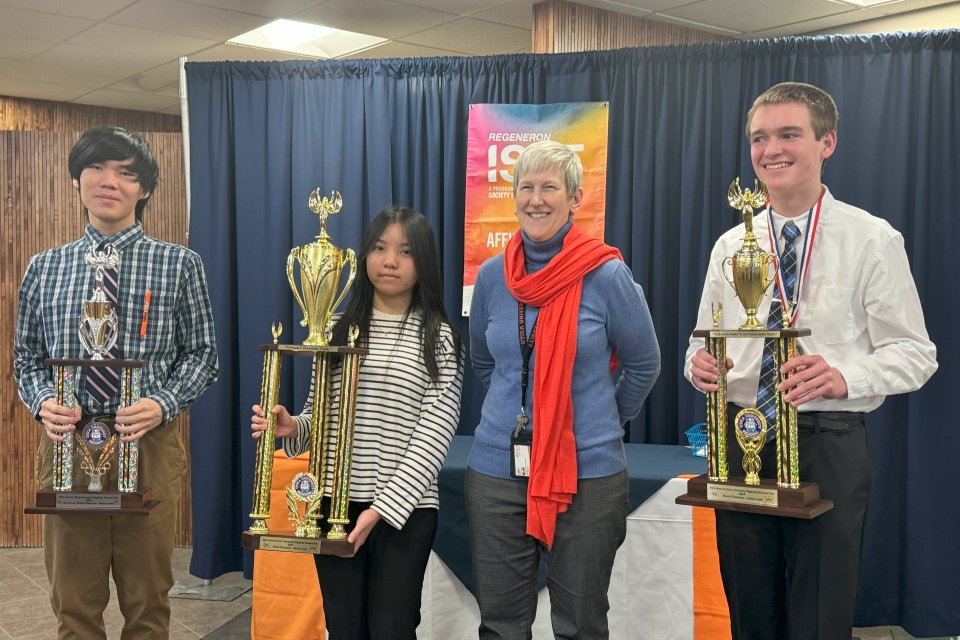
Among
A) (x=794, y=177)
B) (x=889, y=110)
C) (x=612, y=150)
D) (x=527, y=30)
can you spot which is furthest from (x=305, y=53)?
(x=794, y=177)

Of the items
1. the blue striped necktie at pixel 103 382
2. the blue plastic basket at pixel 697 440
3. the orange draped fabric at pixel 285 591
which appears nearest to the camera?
the blue striped necktie at pixel 103 382

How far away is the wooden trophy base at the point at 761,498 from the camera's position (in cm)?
207

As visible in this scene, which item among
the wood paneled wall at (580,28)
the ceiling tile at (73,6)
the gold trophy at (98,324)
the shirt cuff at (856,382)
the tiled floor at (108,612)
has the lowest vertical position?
the tiled floor at (108,612)

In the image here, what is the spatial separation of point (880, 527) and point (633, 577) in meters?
1.17

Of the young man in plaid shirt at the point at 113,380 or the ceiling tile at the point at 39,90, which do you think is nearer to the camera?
the young man in plaid shirt at the point at 113,380

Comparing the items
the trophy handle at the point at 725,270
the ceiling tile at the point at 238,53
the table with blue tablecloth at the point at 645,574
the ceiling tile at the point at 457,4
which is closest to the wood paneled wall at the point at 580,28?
the ceiling tile at the point at 457,4

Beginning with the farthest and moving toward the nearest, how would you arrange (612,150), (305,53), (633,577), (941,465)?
(305,53)
(612,150)
(941,465)
(633,577)

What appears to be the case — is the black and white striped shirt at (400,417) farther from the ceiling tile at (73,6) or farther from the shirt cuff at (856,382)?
the ceiling tile at (73,6)

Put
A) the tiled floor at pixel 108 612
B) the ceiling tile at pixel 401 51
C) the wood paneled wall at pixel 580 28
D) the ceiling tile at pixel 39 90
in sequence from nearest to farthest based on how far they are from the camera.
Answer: the tiled floor at pixel 108 612
the wood paneled wall at pixel 580 28
the ceiling tile at pixel 401 51
the ceiling tile at pixel 39 90

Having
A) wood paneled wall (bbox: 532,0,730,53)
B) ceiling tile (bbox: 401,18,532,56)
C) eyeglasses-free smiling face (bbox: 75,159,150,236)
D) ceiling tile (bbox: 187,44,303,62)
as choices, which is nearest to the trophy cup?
eyeglasses-free smiling face (bbox: 75,159,150,236)

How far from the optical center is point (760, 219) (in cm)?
238

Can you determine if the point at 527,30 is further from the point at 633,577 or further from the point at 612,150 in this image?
the point at 633,577

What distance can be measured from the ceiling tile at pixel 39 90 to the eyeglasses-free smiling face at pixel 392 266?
599 centimetres

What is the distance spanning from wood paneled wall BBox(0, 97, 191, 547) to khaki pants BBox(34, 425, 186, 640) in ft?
8.12
